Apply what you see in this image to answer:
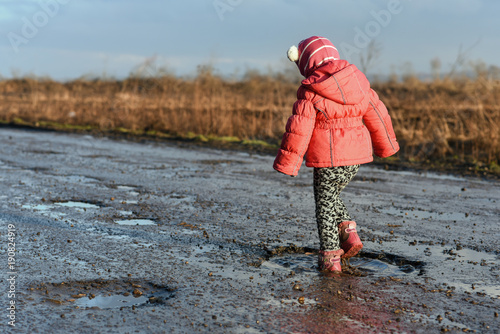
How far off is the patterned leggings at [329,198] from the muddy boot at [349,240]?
78 mm

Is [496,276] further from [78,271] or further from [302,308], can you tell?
[78,271]

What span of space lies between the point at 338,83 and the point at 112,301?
7.06ft

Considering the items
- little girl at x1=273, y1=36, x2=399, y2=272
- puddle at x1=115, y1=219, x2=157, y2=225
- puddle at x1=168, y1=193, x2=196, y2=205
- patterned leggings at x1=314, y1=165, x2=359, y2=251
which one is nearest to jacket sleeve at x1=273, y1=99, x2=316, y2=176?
little girl at x1=273, y1=36, x2=399, y2=272

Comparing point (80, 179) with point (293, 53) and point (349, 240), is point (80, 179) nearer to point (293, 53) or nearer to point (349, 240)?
point (293, 53)

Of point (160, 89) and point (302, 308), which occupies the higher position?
point (160, 89)

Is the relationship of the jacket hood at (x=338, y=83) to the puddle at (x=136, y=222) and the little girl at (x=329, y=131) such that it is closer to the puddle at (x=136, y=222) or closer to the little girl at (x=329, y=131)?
the little girl at (x=329, y=131)

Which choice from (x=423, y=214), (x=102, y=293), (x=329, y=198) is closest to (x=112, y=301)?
Result: (x=102, y=293)

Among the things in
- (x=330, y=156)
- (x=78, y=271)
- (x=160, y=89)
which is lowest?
(x=78, y=271)

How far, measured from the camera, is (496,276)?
4.40 meters

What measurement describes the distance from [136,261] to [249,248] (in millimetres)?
989

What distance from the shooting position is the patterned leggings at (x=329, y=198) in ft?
14.7

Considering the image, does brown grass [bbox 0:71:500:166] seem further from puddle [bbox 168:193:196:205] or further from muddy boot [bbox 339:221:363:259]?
muddy boot [bbox 339:221:363:259]

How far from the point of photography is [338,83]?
169 inches

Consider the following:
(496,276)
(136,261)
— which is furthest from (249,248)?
(496,276)
